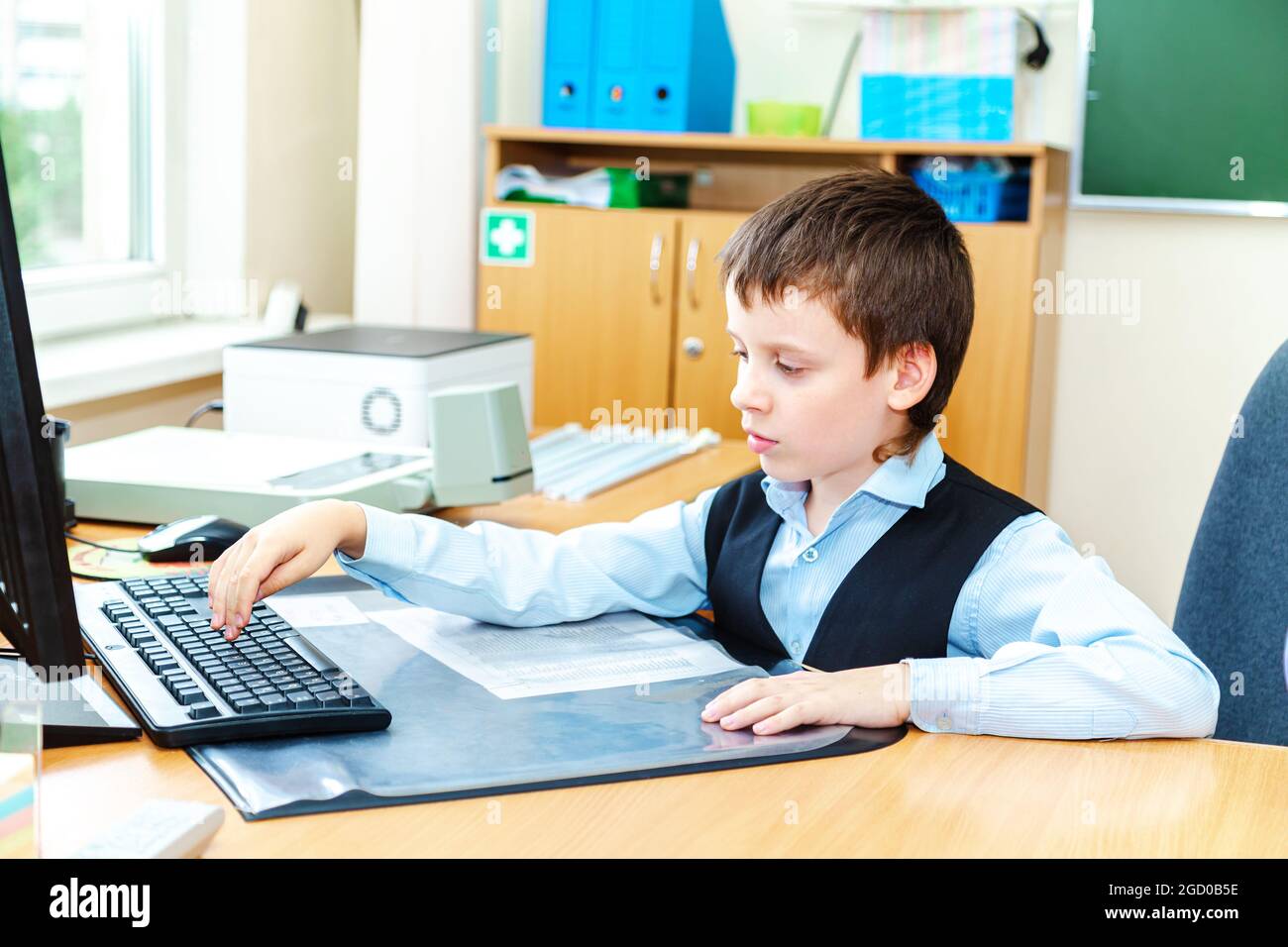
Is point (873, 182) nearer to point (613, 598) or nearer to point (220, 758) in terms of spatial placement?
point (613, 598)

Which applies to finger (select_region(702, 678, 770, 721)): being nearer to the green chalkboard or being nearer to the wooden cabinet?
the wooden cabinet

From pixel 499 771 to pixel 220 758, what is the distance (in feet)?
0.55

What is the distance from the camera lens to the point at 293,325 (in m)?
2.53

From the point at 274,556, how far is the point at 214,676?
0.12 metres

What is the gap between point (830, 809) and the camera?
0.81 meters

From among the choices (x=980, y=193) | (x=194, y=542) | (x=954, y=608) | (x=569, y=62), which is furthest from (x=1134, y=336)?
(x=194, y=542)

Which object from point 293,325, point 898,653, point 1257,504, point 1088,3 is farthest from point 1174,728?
point 1088,3

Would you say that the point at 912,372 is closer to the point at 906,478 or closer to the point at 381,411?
the point at 906,478

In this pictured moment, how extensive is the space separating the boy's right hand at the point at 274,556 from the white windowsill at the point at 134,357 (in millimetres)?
957

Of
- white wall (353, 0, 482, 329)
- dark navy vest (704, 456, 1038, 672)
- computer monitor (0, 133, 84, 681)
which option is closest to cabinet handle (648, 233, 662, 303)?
white wall (353, 0, 482, 329)

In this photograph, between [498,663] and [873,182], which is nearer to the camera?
[498,663]

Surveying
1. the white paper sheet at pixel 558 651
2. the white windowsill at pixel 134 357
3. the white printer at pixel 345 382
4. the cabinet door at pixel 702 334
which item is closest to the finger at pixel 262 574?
the white paper sheet at pixel 558 651
